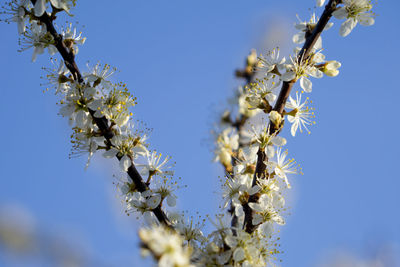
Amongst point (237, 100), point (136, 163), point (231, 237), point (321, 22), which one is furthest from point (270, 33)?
point (231, 237)

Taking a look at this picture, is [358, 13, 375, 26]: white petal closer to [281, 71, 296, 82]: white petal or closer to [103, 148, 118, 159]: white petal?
[281, 71, 296, 82]: white petal

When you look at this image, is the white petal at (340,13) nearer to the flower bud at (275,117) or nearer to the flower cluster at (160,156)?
the flower cluster at (160,156)

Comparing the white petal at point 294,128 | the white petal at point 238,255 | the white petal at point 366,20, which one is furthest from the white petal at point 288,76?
the white petal at point 238,255

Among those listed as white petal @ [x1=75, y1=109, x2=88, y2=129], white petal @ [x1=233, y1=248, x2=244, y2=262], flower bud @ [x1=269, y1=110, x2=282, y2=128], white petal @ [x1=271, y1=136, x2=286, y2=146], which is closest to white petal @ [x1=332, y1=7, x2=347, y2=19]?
flower bud @ [x1=269, y1=110, x2=282, y2=128]

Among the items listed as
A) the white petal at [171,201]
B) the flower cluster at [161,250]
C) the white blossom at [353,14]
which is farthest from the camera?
the white petal at [171,201]

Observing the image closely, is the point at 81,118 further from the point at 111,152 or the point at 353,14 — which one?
the point at 353,14

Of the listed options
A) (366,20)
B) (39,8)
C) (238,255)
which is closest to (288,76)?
(366,20)
